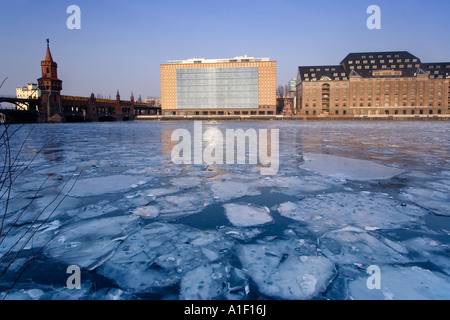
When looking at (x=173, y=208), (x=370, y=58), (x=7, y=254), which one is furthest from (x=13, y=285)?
(x=370, y=58)

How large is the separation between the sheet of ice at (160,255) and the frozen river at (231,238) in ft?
0.04

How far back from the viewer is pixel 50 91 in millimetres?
65562

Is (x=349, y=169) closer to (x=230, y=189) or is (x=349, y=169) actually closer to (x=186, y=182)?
(x=230, y=189)

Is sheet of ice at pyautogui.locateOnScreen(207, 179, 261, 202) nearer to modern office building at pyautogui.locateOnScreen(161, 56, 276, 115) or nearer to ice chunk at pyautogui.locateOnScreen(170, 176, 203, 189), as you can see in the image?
ice chunk at pyautogui.locateOnScreen(170, 176, 203, 189)

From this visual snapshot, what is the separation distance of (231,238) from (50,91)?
78.0 m

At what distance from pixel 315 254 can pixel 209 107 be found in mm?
90319

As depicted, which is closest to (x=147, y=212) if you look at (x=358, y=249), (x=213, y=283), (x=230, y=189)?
(x=230, y=189)

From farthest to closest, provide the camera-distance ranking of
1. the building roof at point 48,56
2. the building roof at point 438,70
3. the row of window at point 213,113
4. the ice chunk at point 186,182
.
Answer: the row of window at point 213,113
the building roof at point 438,70
the building roof at point 48,56
the ice chunk at point 186,182

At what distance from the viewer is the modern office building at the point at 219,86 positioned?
87.9 meters

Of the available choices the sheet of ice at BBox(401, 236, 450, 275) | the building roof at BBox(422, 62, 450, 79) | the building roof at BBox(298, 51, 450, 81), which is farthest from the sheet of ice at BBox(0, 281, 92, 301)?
the building roof at BBox(422, 62, 450, 79)

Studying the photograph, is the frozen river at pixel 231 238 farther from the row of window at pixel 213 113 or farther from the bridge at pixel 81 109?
the row of window at pixel 213 113

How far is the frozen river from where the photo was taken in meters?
2.02

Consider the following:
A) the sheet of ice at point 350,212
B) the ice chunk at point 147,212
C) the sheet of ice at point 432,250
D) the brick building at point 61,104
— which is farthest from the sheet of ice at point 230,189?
the brick building at point 61,104

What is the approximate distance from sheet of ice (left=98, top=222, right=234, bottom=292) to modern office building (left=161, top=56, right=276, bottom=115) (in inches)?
3481
